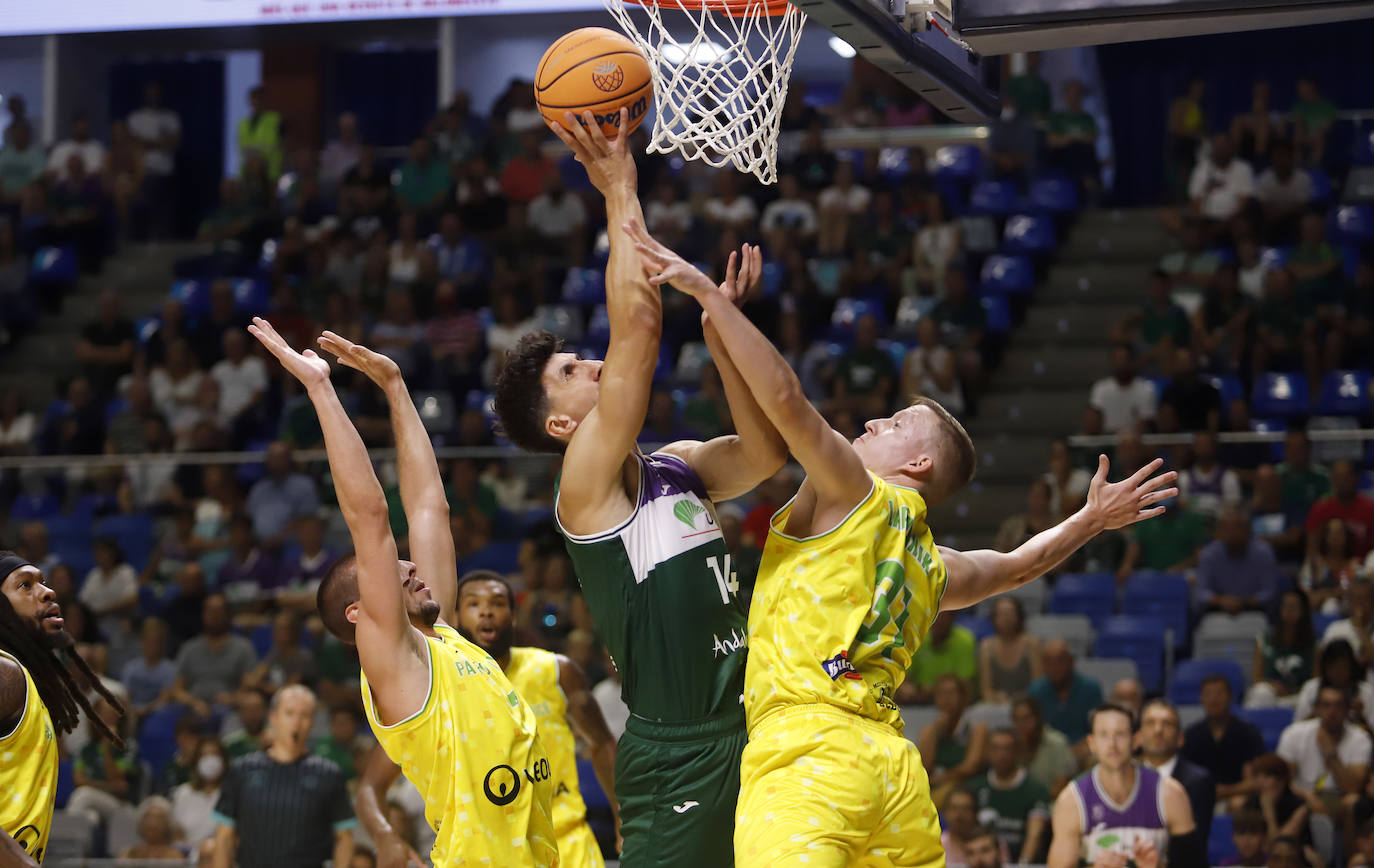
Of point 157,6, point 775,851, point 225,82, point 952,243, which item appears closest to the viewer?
point 775,851

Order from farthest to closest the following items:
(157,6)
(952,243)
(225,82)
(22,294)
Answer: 1. (225,82)
2. (22,294)
3. (952,243)
4. (157,6)

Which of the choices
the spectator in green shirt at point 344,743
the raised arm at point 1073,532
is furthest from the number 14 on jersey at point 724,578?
the spectator in green shirt at point 344,743

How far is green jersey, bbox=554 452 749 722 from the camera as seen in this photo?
4.04 m

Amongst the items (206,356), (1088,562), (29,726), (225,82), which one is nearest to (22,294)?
(206,356)

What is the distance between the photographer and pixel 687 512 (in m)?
4.11

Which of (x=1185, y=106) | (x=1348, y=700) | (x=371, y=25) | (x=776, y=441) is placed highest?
(x=371, y=25)

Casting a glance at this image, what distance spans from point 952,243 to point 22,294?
8.01 m

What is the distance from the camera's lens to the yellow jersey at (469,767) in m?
3.97

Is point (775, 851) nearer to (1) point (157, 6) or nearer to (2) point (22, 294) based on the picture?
(1) point (157, 6)

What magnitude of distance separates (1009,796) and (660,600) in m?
4.40

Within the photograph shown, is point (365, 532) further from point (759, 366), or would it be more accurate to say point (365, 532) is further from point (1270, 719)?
point (1270, 719)

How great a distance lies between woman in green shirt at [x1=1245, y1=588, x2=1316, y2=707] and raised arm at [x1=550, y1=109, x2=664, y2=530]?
5561 mm

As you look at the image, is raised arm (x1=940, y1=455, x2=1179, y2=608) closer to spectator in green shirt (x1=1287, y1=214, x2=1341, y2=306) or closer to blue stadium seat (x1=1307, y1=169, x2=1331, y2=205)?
spectator in green shirt (x1=1287, y1=214, x2=1341, y2=306)

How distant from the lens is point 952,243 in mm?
12141
